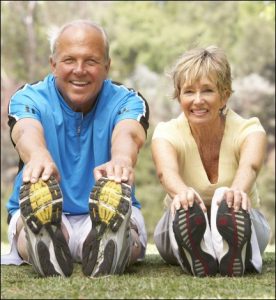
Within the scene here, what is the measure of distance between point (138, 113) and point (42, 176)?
2.37 feet

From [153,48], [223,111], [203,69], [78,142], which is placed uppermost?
[153,48]

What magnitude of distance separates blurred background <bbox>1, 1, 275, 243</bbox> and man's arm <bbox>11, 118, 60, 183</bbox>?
8700 mm

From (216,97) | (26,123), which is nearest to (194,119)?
(216,97)

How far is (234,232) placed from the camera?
2.52m

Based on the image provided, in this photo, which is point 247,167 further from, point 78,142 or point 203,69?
point 78,142

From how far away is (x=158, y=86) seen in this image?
13.3 m

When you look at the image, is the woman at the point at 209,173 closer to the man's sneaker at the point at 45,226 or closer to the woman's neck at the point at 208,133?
the woman's neck at the point at 208,133

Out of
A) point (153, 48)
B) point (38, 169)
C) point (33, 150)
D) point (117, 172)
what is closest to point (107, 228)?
point (117, 172)

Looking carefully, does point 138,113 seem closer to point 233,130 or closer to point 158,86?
point 233,130

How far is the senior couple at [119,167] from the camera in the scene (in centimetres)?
246

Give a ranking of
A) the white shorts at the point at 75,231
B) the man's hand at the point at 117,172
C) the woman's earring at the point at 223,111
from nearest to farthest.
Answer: the man's hand at the point at 117,172, the white shorts at the point at 75,231, the woman's earring at the point at 223,111

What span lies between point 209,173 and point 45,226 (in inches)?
34.9

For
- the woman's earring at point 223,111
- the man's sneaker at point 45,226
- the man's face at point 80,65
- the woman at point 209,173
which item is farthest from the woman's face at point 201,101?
the man's sneaker at point 45,226

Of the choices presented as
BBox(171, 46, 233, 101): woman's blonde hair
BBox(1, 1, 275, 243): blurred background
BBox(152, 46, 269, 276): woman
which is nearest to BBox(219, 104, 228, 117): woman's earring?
BBox(152, 46, 269, 276): woman
